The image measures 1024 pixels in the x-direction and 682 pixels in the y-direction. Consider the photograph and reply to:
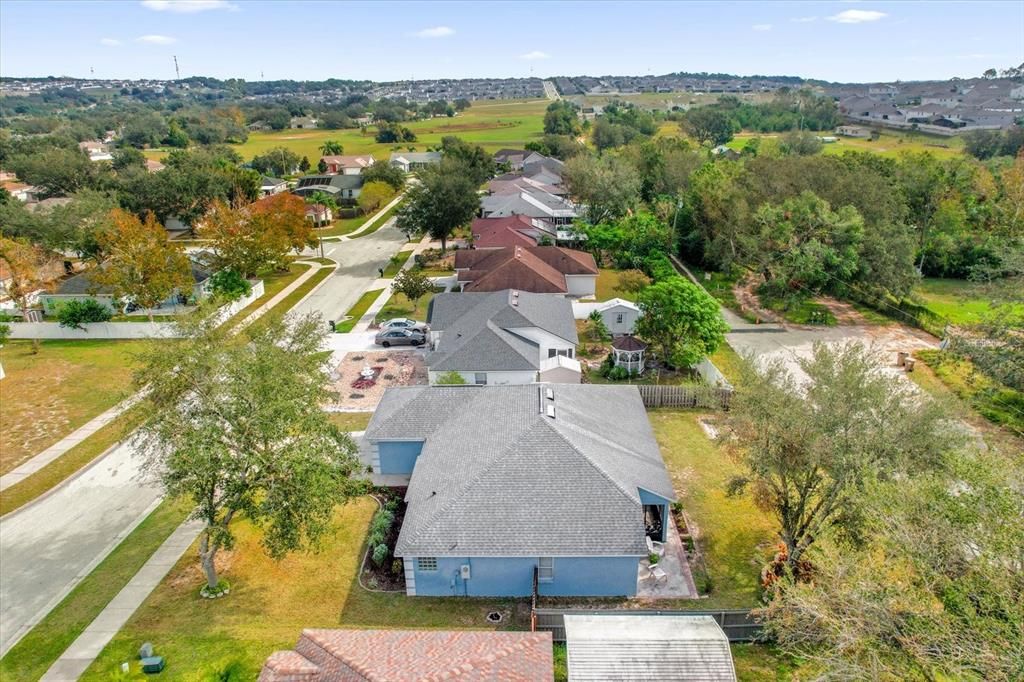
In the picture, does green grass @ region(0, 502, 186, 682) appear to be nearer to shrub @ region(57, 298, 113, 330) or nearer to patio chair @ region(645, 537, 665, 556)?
patio chair @ region(645, 537, 665, 556)

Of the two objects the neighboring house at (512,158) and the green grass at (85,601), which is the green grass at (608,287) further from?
the neighboring house at (512,158)

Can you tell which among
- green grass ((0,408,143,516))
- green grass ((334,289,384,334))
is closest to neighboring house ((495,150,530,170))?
green grass ((334,289,384,334))

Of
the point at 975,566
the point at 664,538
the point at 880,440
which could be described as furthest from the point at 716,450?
the point at 975,566

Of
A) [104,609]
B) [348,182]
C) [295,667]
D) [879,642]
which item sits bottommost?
[104,609]

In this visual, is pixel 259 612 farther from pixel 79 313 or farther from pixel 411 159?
pixel 411 159

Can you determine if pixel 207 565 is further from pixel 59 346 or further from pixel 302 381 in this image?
pixel 59 346

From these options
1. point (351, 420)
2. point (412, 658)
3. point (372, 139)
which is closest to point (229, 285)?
point (351, 420)

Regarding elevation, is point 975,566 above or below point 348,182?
below
